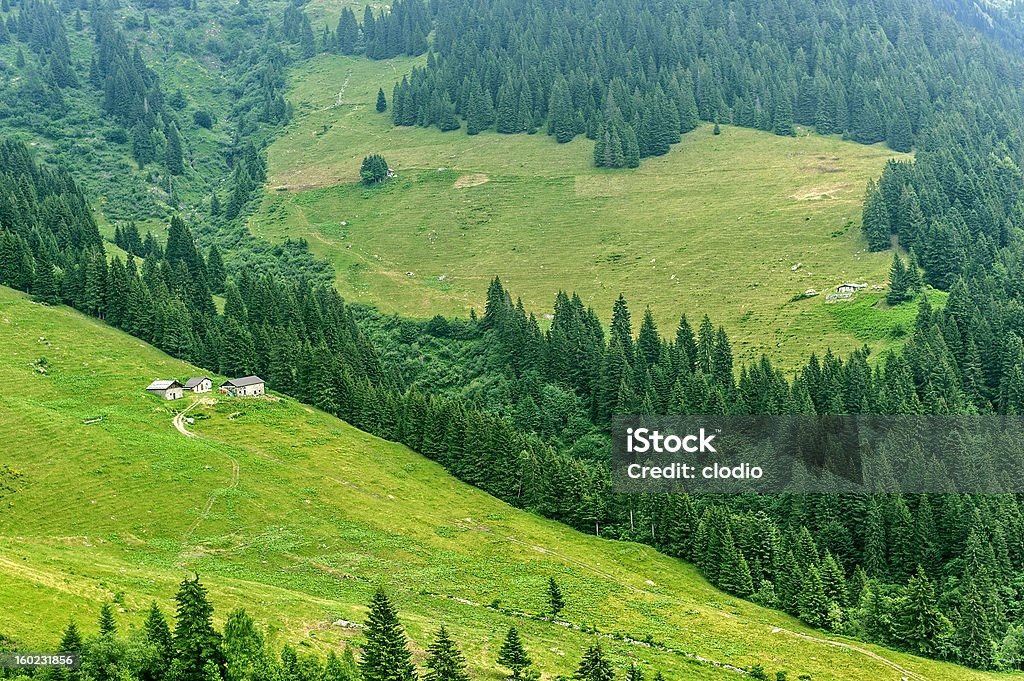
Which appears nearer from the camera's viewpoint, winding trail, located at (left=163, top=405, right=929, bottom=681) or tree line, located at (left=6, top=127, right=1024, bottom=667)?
winding trail, located at (left=163, top=405, right=929, bottom=681)

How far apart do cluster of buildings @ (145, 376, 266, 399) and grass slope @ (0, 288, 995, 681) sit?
2.97 m

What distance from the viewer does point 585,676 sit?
76.4m

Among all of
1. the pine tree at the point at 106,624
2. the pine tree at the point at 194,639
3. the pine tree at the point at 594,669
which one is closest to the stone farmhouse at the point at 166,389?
the pine tree at the point at 106,624

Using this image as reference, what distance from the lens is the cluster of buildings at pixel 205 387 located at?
148 meters

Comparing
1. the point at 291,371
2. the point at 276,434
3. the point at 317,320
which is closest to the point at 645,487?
the point at 276,434

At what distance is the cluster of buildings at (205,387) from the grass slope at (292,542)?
2.97 m

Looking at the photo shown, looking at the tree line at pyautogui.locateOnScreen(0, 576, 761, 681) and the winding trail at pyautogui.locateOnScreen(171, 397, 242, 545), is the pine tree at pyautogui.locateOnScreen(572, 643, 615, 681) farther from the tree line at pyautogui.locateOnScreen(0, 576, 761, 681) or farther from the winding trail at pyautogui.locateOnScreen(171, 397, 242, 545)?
the winding trail at pyautogui.locateOnScreen(171, 397, 242, 545)

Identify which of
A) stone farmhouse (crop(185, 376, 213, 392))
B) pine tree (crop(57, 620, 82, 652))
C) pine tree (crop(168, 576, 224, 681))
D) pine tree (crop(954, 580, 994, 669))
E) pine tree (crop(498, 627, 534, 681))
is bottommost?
pine tree (crop(954, 580, 994, 669))

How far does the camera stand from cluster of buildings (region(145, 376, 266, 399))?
487 feet

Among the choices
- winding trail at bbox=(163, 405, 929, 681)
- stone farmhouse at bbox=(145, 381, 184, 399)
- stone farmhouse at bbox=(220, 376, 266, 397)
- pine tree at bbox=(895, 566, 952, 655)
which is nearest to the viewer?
winding trail at bbox=(163, 405, 929, 681)

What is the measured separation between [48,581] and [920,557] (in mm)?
97909

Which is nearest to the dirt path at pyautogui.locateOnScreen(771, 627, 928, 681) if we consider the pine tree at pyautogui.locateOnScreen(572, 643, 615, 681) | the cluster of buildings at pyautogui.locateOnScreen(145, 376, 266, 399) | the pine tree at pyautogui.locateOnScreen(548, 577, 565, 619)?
the pine tree at pyautogui.locateOnScreen(548, 577, 565, 619)

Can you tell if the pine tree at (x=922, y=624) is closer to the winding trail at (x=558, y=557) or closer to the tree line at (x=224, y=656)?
the winding trail at (x=558, y=557)

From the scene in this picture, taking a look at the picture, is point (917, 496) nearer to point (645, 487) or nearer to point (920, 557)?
point (920, 557)
